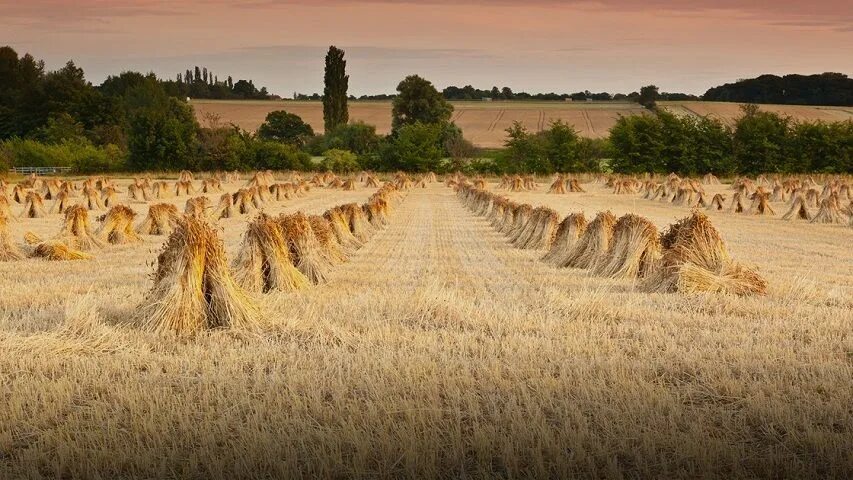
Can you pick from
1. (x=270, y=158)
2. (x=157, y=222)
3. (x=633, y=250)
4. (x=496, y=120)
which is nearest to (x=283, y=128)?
(x=496, y=120)

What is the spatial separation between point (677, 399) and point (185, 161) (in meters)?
73.5

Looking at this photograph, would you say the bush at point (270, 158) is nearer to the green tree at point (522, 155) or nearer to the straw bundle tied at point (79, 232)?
the green tree at point (522, 155)

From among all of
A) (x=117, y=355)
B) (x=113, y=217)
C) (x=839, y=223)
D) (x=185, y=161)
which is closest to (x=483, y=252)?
(x=113, y=217)

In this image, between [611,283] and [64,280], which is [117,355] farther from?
[611,283]

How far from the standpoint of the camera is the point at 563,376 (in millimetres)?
8688

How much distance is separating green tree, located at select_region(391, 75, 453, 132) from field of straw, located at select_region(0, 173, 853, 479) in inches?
3606

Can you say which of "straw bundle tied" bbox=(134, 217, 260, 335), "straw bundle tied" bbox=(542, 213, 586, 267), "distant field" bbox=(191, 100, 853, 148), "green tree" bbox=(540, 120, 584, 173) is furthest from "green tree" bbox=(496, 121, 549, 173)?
"straw bundle tied" bbox=(134, 217, 260, 335)

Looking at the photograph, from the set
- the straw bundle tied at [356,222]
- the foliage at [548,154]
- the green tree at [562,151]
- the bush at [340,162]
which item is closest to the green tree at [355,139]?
the bush at [340,162]

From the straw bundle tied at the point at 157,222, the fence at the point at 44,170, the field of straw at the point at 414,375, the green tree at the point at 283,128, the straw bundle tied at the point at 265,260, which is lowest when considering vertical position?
the fence at the point at 44,170

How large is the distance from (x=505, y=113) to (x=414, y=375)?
5114 inches

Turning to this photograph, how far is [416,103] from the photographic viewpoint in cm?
10681

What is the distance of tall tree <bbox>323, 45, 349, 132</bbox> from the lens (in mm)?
112062

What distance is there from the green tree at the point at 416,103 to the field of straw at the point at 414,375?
91.6 meters

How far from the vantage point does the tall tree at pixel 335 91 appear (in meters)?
112
